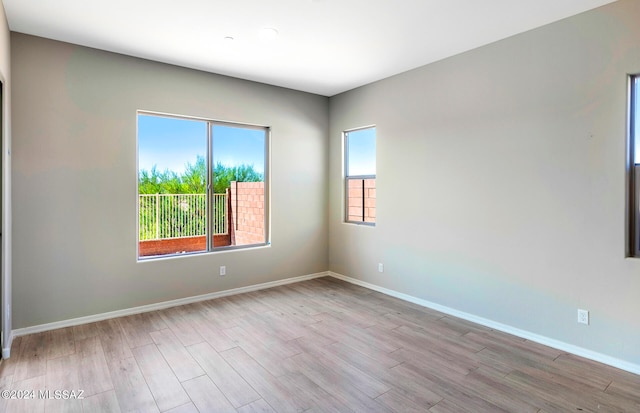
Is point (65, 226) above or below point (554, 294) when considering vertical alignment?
above

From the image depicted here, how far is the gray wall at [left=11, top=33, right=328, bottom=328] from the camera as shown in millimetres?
3244

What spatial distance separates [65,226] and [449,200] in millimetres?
3977

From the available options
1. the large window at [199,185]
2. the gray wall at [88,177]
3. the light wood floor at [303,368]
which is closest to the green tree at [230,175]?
the large window at [199,185]

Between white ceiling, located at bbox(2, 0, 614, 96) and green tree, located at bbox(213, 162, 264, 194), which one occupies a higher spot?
white ceiling, located at bbox(2, 0, 614, 96)

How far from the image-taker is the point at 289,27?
3105 mm

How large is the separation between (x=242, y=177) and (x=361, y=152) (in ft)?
5.69

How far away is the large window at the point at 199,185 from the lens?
3.99 m

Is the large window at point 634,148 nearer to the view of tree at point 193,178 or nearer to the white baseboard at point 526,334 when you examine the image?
the white baseboard at point 526,334

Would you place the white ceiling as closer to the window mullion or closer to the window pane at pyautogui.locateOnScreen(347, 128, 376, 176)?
the window mullion

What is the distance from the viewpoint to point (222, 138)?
14.9ft

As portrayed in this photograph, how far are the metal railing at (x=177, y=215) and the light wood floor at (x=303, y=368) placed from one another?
944 mm

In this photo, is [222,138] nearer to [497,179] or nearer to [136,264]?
[136,264]

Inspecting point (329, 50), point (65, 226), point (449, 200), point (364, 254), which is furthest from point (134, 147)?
point (449, 200)

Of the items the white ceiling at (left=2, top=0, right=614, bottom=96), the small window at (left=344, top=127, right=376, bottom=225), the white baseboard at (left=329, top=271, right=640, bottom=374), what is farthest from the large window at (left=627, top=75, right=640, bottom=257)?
the small window at (left=344, top=127, right=376, bottom=225)
